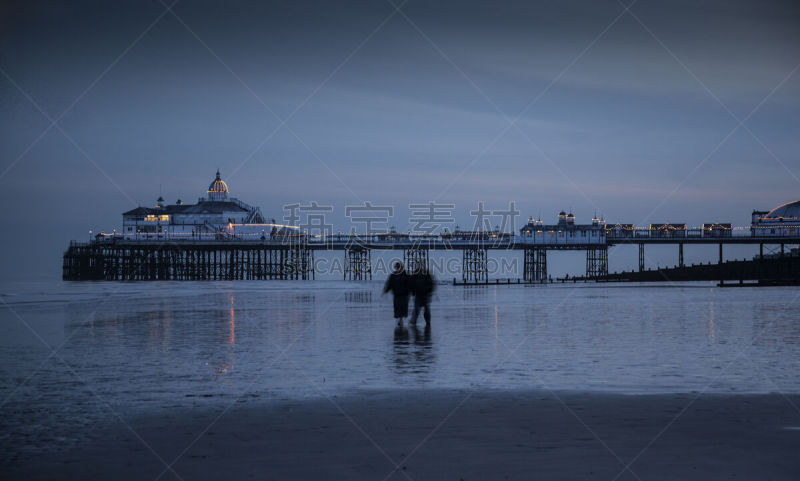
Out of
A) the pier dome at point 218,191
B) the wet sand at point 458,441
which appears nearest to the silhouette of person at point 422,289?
the wet sand at point 458,441

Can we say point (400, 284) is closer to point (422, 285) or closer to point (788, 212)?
point (422, 285)

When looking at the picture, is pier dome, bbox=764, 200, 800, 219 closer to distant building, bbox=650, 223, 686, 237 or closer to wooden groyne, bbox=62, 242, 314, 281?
distant building, bbox=650, 223, 686, 237

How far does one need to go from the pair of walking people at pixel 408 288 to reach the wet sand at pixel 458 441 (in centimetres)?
1006

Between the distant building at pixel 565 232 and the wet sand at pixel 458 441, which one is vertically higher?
the distant building at pixel 565 232

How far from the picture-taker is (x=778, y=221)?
119562 millimetres

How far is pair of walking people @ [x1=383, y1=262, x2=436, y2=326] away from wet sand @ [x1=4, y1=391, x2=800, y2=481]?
10.1 m

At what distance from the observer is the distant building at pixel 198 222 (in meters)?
126

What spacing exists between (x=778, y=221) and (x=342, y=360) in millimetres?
122861

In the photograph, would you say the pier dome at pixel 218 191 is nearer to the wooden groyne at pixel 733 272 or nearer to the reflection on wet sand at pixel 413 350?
the wooden groyne at pixel 733 272

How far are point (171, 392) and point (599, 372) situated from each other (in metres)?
5.63

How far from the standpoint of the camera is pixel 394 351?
13.4 meters

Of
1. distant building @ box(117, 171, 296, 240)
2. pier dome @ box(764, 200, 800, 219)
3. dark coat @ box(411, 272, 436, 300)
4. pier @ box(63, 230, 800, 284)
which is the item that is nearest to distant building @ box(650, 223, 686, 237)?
pier @ box(63, 230, 800, 284)

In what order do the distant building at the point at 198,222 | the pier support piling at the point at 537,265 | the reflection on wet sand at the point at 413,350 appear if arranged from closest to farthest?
the reflection on wet sand at the point at 413,350 < the pier support piling at the point at 537,265 < the distant building at the point at 198,222

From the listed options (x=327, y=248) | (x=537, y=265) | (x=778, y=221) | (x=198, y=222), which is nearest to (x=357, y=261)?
(x=327, y=248)
